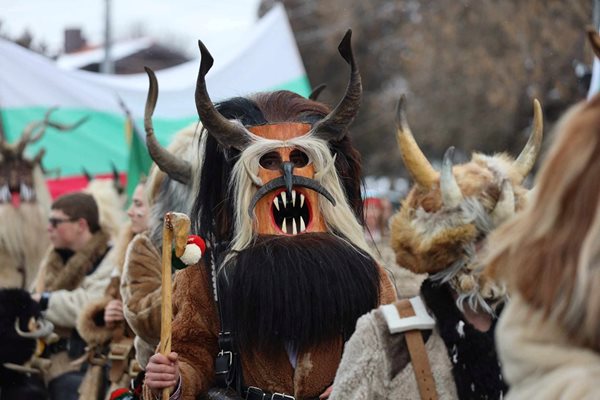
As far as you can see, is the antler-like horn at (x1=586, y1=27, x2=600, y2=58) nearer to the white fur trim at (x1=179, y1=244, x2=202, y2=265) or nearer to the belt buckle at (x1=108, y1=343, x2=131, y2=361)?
the white fur trim at (x1=179, y1=244, x2=202, y2=265)

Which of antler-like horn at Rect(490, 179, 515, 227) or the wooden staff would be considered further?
the wooden staff

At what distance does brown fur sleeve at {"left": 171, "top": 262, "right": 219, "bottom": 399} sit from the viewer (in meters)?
4.88

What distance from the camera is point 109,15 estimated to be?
62.7 ft

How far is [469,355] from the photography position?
A: 3.62m

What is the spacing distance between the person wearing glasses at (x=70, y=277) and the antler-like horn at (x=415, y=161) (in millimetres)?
4053

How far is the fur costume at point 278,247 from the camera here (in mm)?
4613

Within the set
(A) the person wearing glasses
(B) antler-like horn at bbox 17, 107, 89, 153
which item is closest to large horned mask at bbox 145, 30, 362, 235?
(A) the person wearing glasses

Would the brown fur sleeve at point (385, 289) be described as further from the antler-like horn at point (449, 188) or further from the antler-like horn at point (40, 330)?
the antler-like horn at point (40, 330)

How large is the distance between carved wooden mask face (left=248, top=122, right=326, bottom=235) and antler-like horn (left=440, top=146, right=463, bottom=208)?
1.03 meters

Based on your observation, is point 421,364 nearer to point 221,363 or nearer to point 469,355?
point 469,355

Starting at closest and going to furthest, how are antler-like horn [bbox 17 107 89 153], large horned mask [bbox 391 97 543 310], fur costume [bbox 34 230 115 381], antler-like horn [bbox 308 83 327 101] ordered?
large horned mask [bbox 391 97 543 310]
antler-like horn [bbox 308 83 327 101]
fur costume [bbox 34 230 115 381]
antler-like horn [bbox 17 107 89 153]

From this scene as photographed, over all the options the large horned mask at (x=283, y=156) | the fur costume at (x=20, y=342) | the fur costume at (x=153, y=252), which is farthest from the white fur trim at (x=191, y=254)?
the fur costume at (x=20, y=342)

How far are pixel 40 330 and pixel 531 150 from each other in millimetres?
4082

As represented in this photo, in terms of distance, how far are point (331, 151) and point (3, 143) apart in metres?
5.74
